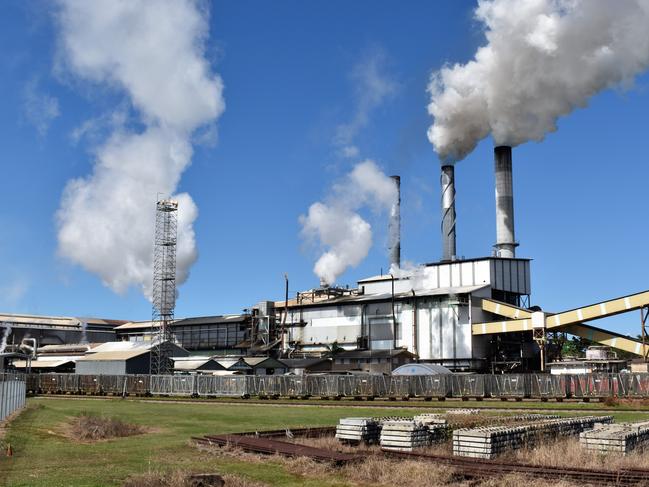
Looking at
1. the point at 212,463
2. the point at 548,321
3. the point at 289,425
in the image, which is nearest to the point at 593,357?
the point at 548,321

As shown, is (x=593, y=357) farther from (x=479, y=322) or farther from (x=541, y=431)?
(x=541, y=431)

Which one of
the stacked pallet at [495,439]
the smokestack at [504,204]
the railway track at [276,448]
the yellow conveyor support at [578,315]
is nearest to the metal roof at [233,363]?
A: the yellow conveyor support at [578,315]

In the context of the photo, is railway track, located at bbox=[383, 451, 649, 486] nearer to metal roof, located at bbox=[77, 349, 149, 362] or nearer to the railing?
the railing

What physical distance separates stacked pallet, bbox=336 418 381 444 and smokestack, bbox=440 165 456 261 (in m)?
80.9

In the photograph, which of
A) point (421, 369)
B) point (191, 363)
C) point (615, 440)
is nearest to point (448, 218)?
point (421, 369)

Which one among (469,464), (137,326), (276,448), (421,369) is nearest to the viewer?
(469,464)

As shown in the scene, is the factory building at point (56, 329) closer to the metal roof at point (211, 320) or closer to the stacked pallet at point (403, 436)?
the metal roof at point (211, 320)

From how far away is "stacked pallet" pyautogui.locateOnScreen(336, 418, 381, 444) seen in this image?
23312 millimetres

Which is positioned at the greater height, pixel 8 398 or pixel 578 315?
pixel 578 315

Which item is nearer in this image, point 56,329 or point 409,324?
point 409,324

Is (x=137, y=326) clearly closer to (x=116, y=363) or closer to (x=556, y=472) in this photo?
(x=116, y=363)

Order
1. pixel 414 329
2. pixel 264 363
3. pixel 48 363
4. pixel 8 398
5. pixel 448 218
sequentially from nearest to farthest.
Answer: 1. pixel 8 398
2. pixel 264 363
3. pixel 414 329
4. pixel 48 363
5. pixel 448 218

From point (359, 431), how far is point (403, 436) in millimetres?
2473

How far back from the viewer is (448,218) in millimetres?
103688
